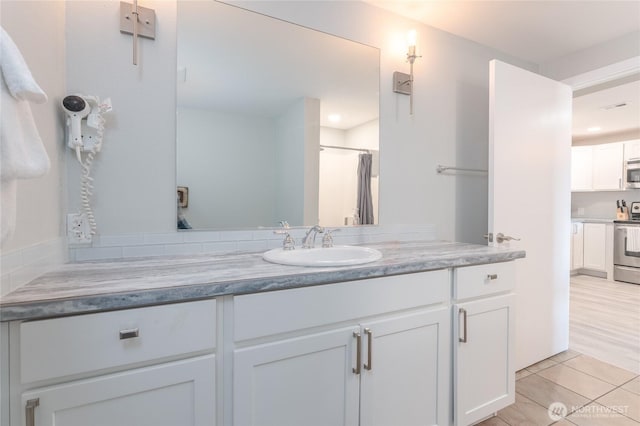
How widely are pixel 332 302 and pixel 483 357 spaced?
0.91 metres

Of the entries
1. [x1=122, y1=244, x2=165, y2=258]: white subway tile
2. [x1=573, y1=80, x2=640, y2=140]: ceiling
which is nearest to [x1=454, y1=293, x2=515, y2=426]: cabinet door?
[x1=122, y1=244, x2=165, y2=258]: white subway tile

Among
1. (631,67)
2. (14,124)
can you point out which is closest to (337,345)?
(14,124)

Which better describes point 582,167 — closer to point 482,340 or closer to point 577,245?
point 577,245

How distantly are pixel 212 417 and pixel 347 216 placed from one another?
3.79ft

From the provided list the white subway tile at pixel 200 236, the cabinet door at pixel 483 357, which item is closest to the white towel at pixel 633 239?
the cabinet door at pixel 483 357

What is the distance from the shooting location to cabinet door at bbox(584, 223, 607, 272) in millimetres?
4789

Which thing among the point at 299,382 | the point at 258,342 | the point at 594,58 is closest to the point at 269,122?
the point at 258,342

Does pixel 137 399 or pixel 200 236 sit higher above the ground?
pixel 200 236

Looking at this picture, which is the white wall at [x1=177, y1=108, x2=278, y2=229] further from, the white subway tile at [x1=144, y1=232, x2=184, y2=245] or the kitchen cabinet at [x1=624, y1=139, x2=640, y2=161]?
the kitchen cabinet at [x1=624, y1=139, x2=640, y2=161]

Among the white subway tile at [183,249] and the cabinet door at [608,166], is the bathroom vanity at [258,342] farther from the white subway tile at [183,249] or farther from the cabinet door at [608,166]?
the cabinet door at [608,166]

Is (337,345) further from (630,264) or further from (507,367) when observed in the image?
(630,264)

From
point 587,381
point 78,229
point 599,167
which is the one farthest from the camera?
point 599,167

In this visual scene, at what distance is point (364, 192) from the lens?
1840mm

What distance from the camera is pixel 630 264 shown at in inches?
176
